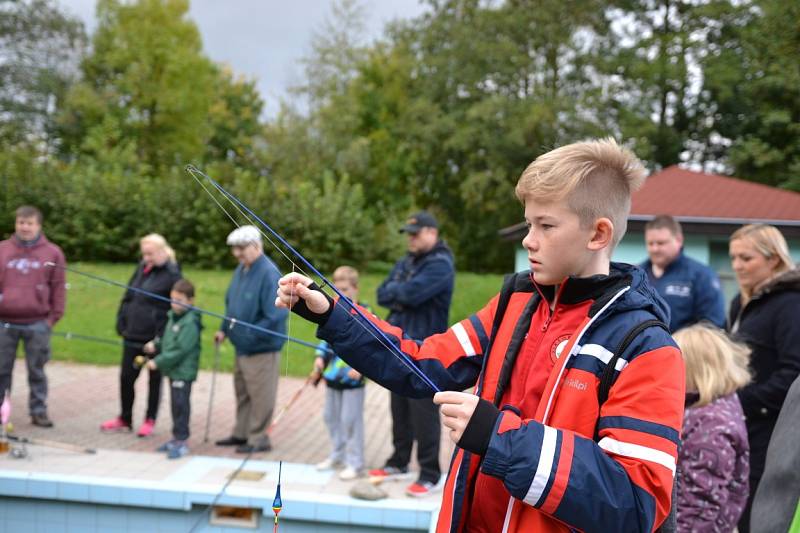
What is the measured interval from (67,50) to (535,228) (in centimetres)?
4308

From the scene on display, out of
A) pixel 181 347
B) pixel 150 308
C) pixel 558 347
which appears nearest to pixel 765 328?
pixel 558 347

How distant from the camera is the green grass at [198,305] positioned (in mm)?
11180

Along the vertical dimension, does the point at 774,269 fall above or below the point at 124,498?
above

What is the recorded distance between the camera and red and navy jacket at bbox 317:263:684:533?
1519 millimetres

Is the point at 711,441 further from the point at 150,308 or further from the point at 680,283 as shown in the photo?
the point at 150,308

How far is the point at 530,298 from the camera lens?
198cm

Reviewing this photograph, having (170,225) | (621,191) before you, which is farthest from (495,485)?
(170,225)

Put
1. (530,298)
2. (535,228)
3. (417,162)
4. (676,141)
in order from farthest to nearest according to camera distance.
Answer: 1. (417,162)
2. (676,141)
3. (530,298)
4. (535,228)

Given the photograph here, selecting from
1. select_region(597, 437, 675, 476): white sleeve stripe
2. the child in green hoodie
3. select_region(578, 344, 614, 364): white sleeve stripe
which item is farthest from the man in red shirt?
select_region(597, 437, 675, 476): white sleeve stripe

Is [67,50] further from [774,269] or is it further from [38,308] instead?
[774,269]

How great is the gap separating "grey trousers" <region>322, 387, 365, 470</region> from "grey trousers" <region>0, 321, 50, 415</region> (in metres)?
3.10

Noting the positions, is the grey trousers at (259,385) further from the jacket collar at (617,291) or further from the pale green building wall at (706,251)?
the pale green building wall at (706,251)

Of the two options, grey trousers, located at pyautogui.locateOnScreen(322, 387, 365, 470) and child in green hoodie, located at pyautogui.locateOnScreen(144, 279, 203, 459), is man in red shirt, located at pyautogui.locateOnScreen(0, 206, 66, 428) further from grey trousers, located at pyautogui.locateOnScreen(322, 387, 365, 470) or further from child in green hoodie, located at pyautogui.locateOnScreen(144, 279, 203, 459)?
grey trousers, located at pyautogui.locateOnScreen(322, 387, 365, 470)

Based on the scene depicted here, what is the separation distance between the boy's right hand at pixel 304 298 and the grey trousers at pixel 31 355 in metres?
5.72
